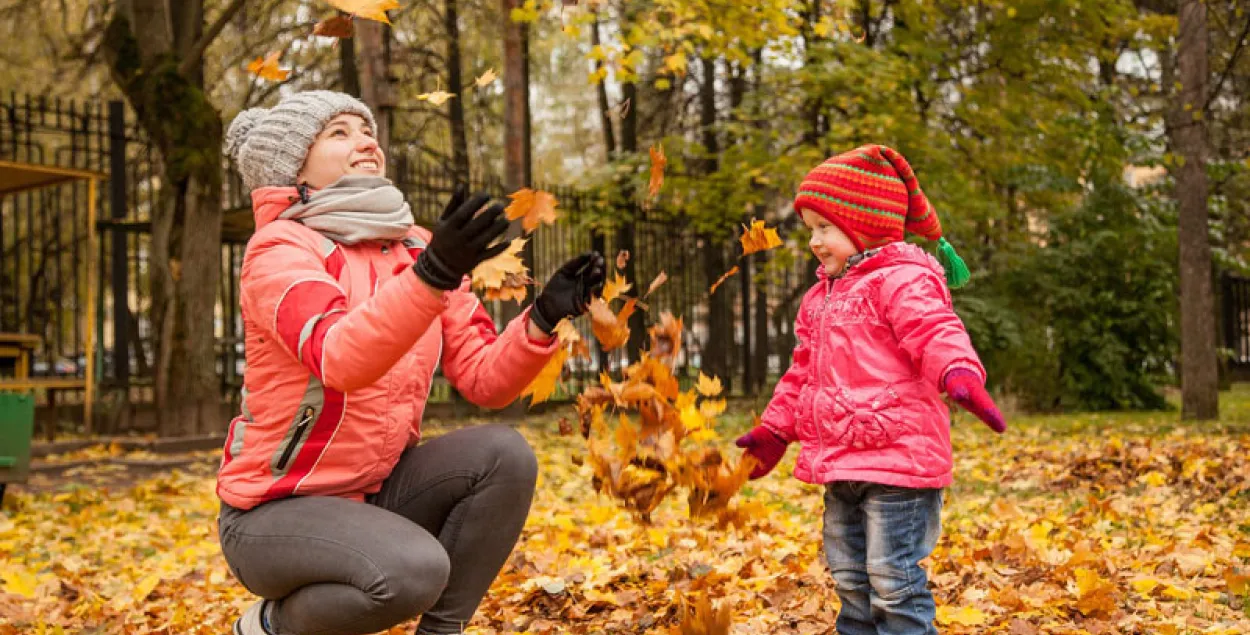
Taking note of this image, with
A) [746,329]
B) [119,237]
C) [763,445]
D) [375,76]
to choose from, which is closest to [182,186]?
[119,237]

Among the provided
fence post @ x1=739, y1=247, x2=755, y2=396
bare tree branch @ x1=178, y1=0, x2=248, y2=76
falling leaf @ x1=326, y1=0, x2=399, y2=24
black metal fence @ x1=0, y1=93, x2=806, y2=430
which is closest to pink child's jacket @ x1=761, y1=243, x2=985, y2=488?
falling leaf @ x1=326, y1=0, x2=399, y2=24

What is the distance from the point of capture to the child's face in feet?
9.54

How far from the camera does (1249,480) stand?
593cm

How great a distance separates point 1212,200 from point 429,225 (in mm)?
8868

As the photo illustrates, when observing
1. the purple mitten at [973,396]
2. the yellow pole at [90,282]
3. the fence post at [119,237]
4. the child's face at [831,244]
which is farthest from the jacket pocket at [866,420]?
the fence post at [119,237]

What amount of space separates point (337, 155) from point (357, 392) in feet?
1.83

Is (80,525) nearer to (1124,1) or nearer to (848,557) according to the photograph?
(848,557)

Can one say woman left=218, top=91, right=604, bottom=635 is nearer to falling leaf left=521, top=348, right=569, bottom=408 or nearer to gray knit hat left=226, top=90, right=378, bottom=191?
gray knit hat left=226, top=90, right=378, bottom=191

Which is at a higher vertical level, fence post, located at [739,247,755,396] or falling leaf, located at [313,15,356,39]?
falling leaf, located at [313,15,356,39]

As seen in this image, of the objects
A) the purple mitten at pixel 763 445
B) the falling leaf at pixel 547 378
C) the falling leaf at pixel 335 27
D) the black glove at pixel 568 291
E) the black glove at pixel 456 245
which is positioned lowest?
the purple mitten at pixel 763 445

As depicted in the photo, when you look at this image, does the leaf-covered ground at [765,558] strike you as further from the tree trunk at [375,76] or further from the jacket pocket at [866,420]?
the tree trunk at [375,76]

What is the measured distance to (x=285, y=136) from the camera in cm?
254

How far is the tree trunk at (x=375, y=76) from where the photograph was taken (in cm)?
803

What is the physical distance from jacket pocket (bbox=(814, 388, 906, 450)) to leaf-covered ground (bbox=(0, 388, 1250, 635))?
A: 1.27ft
